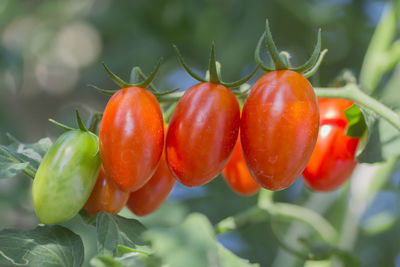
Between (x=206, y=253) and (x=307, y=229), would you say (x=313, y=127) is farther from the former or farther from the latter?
(x=307, y=229)

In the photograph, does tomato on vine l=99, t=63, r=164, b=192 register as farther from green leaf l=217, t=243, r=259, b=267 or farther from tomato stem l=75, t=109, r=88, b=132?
green leaf l=217, t=243, r=259, b=267

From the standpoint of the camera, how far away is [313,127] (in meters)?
0.64

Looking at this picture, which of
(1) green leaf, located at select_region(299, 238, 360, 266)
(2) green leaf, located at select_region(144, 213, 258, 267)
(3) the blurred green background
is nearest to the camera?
(2) green leaf, located at select_region(144, 213, 258, 267)

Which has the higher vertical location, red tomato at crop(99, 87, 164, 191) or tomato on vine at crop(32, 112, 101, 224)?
red tomato at crop(99, 87, 164, 191)

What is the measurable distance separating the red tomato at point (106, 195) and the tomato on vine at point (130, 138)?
0.16 feet

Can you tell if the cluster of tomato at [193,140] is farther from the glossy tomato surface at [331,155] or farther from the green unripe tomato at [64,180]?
the glossy tomato surface at [331,155]

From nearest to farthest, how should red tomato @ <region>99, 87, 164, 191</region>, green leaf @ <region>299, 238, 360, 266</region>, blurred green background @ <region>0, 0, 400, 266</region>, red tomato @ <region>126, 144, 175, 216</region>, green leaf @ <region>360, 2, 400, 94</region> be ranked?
red tomato @ <region>99, 87, 164, 191</region> → red tomato @ <region>126, 144, 175, 216</region> → green leaf @ <region>299, 238, 360, 266</region> → green leaf @ <region>360, 2, 400, 94</region> → blurred green background @ <region>0, 0, 400, 266</region>

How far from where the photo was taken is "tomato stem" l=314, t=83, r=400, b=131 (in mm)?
724

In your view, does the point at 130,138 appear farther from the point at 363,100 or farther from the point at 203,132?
the point at 363,100

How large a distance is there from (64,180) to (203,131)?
17 centimetres

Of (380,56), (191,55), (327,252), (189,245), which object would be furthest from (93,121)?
(191,55)

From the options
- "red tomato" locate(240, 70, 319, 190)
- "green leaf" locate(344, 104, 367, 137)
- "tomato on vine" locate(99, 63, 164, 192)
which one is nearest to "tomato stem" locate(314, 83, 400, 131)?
"green leaf" locate(344, 104, 367, 137)

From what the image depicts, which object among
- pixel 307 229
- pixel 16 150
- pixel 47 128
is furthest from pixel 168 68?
pixel 16 150

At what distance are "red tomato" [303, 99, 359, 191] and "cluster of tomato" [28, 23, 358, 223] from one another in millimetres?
168
